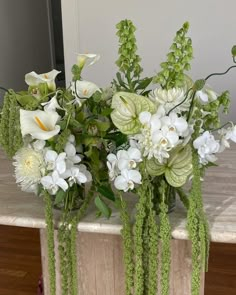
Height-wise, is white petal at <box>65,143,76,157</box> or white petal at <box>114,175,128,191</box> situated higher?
white petal at <box>65,143,76,157</box>

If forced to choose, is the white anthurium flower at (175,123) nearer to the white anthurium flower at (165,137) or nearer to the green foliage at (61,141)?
the white anthurium flower at (165,137)

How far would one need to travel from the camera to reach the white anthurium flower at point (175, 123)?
3.17ft

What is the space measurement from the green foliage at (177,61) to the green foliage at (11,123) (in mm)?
341

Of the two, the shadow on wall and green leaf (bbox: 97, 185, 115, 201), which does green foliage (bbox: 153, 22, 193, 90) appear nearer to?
green leaf (bbox: 97, 185, 115, 201)

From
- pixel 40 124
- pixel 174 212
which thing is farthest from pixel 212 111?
pixel 40 124

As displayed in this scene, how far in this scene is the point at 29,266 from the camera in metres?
2.54

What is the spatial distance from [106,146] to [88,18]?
221 cm

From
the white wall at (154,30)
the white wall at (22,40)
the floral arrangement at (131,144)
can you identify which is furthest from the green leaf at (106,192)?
the white wall at (22,40)

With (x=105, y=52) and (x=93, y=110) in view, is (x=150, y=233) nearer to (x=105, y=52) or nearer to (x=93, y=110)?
(x=93, y=110)

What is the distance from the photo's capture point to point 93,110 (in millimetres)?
1095

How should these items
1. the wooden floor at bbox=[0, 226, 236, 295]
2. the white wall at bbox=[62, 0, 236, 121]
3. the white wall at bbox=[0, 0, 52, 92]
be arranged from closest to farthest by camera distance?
the wooden floor at bbox=[0, 226, 236, 295], the white wall at bbox=[62, 0, 236, 121], the white wall at bbox=[0, 0, 52, 92]

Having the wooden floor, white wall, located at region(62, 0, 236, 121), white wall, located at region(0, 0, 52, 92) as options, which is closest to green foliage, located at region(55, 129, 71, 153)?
the wooden floor

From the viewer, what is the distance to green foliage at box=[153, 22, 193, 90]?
0.98 m

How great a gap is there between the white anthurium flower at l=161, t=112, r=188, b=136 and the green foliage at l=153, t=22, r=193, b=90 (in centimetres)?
8
